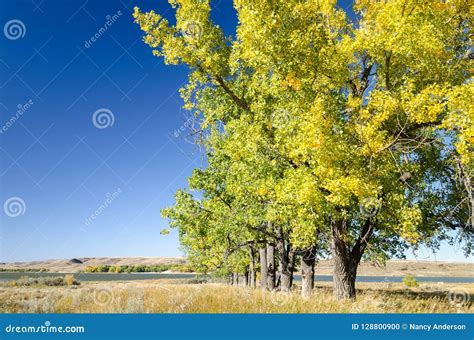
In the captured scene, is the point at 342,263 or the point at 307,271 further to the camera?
the point at 307,271

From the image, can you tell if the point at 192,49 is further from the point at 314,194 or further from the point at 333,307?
the point at 333,307

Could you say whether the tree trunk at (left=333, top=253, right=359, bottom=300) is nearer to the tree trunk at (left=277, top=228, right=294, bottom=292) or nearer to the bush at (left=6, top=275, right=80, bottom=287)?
the tree trunk at (left=277, top=228, right=294, bottom=292)

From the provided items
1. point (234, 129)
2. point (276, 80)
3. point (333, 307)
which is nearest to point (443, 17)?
point (276, 80)

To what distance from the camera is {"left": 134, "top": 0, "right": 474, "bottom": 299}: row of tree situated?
1330cm

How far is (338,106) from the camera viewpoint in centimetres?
1552

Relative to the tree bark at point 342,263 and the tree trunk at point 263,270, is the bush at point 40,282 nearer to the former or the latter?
the tree trunk at point 263,270

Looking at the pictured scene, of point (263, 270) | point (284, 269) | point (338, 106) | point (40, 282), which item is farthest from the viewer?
point (40, 282)

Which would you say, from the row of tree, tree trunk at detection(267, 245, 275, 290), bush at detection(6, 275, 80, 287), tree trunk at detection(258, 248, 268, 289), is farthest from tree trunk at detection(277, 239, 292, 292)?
bush at detection(6, 275, 80, 287)

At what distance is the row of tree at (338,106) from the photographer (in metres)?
13.3

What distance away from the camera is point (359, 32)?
1459 cm

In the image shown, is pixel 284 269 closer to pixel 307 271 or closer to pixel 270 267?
pixel 270 267

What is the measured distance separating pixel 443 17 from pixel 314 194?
7.95m

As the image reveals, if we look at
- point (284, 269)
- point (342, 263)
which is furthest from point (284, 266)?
point (342, 263)

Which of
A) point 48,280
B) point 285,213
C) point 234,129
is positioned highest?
point 234,129
